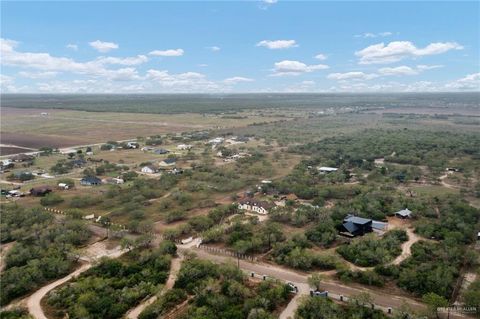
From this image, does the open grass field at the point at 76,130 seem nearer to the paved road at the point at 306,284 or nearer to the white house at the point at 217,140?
the white house at the point at 217,140

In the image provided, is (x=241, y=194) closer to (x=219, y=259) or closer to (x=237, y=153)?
(x=219, y=259)

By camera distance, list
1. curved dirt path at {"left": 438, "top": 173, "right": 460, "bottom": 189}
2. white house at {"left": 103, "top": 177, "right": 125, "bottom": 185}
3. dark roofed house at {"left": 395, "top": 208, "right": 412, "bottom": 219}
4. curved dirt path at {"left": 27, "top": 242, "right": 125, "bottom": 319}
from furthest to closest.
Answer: white house at {"left": 103, "top": 177, "right": 125, "bottom": 185}
curved dirt path at {"left": 438, "top": 173, "right": 460, "bottom": 189}
dark roofed house at {"left": 395, "top": 208, "right": 412, "bottom": 219}
curved dirt path at {"left": 27, "top": 242, "right": 125, "bottom": 319}

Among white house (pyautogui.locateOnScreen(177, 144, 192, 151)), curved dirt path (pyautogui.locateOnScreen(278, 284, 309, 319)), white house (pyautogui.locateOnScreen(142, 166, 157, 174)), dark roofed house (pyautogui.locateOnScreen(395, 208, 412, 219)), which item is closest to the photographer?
curved dirt path (pyautogui.locateOnScreen(278, 284, 309, 319))

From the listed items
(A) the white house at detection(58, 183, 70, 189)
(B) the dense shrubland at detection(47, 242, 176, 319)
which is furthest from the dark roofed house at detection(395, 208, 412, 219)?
(A) the white house at detection(58, 183, 70, 189)

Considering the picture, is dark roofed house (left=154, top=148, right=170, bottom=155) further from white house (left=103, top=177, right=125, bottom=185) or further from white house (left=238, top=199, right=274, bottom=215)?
white house (left=238, top=199, right=274, bottom=215)

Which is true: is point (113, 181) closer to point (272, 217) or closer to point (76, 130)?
point (272, 217)

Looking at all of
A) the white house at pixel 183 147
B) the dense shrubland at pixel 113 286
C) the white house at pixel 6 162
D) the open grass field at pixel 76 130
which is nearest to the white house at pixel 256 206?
the dense shrubland at pixel 113 286
